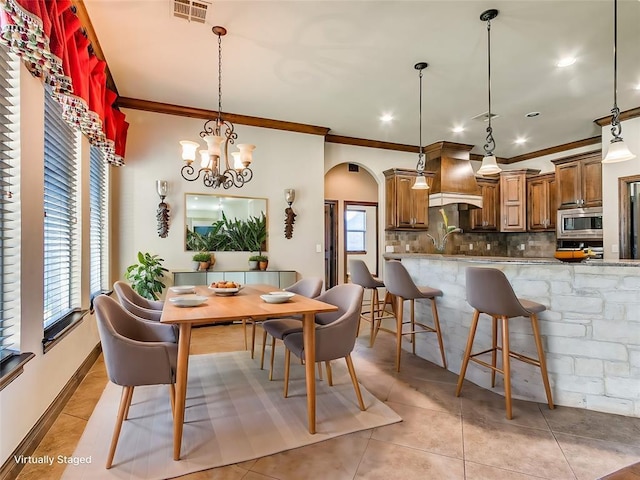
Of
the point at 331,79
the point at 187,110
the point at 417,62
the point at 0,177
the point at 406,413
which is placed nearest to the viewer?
the point at 0,177

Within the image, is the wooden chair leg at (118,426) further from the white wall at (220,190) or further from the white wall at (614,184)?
the white wall at (614,184)

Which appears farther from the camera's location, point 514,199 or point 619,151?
point 514,199

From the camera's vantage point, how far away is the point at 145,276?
4082 millimetres

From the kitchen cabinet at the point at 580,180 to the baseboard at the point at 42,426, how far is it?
6.52 metres

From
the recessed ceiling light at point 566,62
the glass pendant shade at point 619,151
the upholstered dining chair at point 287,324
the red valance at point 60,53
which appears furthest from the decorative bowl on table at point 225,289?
the recessed ceiling light at point 566,62

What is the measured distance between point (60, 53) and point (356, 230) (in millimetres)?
5543

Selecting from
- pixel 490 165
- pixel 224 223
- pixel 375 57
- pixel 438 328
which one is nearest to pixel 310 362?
pixel 438 328

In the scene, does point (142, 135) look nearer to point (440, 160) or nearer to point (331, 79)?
point (331, 79)

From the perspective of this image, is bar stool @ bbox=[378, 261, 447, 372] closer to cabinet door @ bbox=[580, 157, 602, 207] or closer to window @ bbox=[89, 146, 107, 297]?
window @ bbox=[89, 146, 107, 297]

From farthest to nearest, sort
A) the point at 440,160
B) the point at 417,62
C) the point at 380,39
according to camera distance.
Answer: the point at 440,160, the point at 417,62, the point at 380,39

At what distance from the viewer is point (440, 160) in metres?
6.05

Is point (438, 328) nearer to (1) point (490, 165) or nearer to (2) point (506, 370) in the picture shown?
(2) point (506, 370)

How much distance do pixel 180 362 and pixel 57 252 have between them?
1.51 meters

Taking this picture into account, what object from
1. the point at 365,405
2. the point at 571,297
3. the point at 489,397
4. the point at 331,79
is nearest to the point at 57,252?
the point at 365,405
